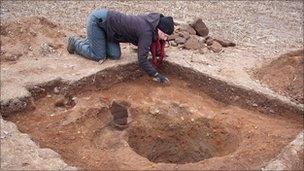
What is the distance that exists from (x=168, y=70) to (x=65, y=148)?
2.43 metres

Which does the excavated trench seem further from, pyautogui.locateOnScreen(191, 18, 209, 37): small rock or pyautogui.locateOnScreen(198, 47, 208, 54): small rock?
pyautogui.locateOnScreen(191, 18, 209, 37): small rock

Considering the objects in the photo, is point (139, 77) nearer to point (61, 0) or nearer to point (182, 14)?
point (182, 14)

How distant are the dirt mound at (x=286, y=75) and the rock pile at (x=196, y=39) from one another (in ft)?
3.35

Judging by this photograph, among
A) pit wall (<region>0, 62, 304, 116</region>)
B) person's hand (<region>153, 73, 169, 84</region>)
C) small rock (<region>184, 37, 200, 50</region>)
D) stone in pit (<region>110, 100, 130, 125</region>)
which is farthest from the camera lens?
small rock (<region>184, 37, 200, 50</region>)

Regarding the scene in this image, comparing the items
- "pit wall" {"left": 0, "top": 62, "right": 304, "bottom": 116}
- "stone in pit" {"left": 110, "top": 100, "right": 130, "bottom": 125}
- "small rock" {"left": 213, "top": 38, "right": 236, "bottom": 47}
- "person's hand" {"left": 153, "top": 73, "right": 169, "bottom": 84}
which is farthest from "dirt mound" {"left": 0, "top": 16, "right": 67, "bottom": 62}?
Result: "small rock" {"left": 213, "top": 38, "right": 236, "bottom": 47}

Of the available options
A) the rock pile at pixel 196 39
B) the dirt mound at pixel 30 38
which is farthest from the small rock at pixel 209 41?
the dirt mound at pixel 30 38

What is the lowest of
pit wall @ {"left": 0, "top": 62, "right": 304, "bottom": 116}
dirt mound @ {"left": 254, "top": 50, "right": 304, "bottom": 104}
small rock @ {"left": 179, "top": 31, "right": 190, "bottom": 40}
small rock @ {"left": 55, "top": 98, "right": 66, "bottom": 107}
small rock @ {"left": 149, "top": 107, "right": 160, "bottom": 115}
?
small rock @ {"left": 55, "top": 98, "right": 66, "bottom": 107}

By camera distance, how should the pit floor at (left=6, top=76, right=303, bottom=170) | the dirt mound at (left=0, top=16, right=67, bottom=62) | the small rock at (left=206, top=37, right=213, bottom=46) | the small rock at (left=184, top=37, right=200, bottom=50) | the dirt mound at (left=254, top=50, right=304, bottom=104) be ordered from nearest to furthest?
the pit floor at (left=6, top=76, right=303, bottom=170) → the dirt mound at (left=254, top=50, right=304, bottom=104) → the dirt mound at (left=0, top=16, right=67, bottom=62) → the small rock at (left=184, top=37, right=200, bottom=50) → the small rock at (left=206, top=37, right=213, bottom=46)

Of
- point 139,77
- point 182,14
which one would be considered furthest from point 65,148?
point 182,14

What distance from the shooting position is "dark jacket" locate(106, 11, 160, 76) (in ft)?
22.6

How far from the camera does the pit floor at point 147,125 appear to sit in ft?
18.3

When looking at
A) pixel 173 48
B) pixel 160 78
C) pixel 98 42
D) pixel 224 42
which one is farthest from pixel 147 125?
pixel 224 42

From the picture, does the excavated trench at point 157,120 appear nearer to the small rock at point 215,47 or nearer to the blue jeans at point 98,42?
the blue jeans at point 98,42

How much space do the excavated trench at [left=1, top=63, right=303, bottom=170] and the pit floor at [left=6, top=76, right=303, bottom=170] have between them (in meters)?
0.01
